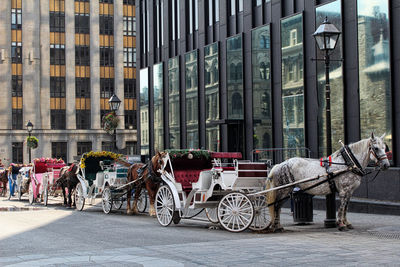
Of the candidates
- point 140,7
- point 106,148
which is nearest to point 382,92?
point 140,7

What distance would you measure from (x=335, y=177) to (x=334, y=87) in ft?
35.0

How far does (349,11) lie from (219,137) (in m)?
12.0

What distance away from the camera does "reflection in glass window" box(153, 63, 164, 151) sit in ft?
134

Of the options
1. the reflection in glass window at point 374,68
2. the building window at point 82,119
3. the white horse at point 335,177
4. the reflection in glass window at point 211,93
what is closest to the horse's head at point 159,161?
the white horse at point 335,177

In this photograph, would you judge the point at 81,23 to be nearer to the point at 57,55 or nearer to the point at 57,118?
the point at 57,55

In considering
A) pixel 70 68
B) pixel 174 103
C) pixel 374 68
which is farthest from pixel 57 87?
pixel 374 68

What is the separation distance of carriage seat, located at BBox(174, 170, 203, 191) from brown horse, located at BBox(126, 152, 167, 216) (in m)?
0.55

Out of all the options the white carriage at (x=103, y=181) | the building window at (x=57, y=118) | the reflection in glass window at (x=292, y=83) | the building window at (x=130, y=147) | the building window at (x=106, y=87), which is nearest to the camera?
the white carriage at (x=103, y=181)

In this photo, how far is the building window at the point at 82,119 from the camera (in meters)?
76.6

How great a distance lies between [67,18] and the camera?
76.1 metres

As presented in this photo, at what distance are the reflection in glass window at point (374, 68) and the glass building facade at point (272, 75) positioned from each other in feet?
0.12

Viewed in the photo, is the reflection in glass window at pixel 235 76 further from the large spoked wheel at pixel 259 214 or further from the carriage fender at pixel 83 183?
the large spoked wheel at pixel 259 214

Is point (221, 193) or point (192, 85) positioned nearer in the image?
point (221, 193)

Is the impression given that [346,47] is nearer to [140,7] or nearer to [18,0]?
[140,7]
